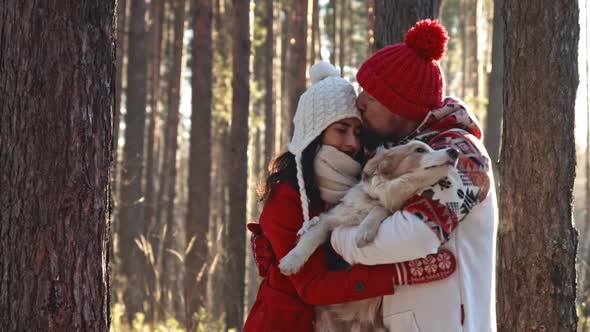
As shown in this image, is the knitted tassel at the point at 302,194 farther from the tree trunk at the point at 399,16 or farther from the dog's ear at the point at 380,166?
the tree trunk at the point at 399,16

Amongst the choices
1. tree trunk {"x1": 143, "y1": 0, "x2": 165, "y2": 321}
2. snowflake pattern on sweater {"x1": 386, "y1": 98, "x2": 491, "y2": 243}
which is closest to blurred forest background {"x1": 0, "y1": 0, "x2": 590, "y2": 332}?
snowflake pattern on sweater {"x1": 386, "y1": 98, "x2": 491, "y2": 243}

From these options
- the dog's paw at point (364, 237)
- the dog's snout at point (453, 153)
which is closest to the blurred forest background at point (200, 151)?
the dog's paw at point (364, 237)

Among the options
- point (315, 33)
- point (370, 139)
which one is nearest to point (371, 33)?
point (370, 139)

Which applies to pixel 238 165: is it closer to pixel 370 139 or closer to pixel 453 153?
pixel 370 139

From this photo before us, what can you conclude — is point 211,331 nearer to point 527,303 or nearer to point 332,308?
point 527,303

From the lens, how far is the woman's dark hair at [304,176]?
3992 mm

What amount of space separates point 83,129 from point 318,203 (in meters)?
1.23

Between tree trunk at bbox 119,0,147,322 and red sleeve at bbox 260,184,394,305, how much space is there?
10.5 m

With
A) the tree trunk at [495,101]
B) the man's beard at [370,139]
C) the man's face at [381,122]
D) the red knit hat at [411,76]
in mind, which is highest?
the tree trunk at [495,101]

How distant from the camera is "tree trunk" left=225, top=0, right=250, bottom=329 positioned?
38.4ft

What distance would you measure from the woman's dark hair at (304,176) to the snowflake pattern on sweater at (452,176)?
1.29 ft

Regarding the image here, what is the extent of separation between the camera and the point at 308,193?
399 centimetres

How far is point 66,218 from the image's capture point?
13.8 feet

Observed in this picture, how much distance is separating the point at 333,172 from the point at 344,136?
189 millimetres
